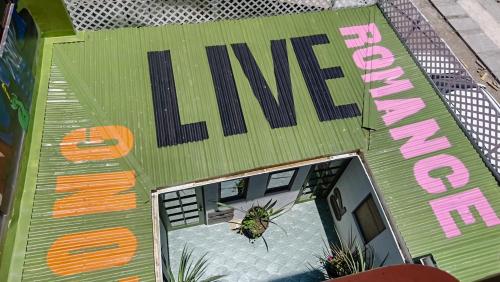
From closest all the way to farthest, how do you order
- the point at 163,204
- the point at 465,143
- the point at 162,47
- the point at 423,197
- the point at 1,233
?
the point at 1,233 → the point at 423,197 → the point at 465,143 → the point at 163,204 → the point at 162,47

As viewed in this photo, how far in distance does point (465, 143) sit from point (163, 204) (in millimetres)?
9623

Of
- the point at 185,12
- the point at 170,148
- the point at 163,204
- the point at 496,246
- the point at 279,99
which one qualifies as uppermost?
the point at 185,12

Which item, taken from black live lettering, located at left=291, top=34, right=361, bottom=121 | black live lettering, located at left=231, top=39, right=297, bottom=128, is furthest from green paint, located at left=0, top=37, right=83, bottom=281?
black live lettering, located at left=291, top=34, right=361, bottom=121

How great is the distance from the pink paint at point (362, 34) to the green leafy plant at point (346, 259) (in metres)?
7.06

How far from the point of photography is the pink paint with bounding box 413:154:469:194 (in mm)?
10398

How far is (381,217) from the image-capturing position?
422 inches

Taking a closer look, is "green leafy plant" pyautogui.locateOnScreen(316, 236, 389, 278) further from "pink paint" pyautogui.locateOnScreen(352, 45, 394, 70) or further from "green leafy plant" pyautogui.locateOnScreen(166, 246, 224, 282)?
"pink paint" pyautogui.locateOnScreen(352, 45, 394, 70)

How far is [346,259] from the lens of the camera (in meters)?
11.7

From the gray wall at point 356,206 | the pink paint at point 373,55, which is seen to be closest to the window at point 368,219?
the gray wall at point 356,206

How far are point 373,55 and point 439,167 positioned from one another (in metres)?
4.61

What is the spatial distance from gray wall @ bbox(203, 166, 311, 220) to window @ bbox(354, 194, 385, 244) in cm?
214

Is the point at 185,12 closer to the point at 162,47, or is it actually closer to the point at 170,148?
the point at 162,47

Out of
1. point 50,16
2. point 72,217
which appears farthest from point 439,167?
point 50,16

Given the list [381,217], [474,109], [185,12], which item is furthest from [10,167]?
[474,109]
